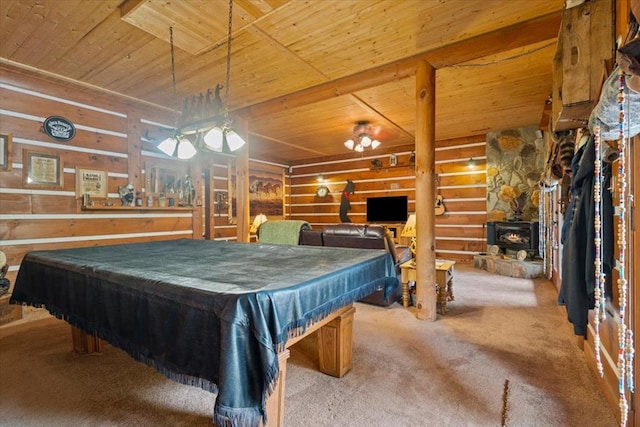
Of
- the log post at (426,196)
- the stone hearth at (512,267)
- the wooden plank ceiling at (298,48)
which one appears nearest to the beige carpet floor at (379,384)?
the log post at (426,196)

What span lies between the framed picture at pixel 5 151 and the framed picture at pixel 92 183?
627mm

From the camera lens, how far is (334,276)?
154 centimetres

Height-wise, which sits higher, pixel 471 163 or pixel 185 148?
pixel 471 163

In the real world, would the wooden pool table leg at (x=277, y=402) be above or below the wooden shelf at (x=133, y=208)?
below

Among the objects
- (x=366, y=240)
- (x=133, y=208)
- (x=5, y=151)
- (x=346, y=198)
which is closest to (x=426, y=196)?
(x=366, y=240)

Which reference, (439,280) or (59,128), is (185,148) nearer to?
(59,128)

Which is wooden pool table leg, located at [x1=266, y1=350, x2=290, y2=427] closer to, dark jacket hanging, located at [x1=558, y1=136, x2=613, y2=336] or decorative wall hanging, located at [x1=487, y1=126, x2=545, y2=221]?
dark jacket hanging, located at [x1=558, y1=136, x2=613, y2=336]

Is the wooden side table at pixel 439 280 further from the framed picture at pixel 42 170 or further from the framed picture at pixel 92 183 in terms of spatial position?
the framed picture at pixel 42 170

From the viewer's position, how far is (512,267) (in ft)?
16.5

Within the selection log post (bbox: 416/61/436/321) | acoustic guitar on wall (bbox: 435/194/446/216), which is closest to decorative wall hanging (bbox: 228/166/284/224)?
acoustic guitar on wall (bbox: 435/194/446/216)

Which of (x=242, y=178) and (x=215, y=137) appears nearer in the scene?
(x=215, y=137)

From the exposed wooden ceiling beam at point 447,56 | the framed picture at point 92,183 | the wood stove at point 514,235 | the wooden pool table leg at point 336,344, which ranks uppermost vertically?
the exposed wooden ceiling beam at point 447,56

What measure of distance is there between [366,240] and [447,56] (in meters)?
2.06

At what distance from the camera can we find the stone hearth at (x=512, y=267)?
4.89 metres
